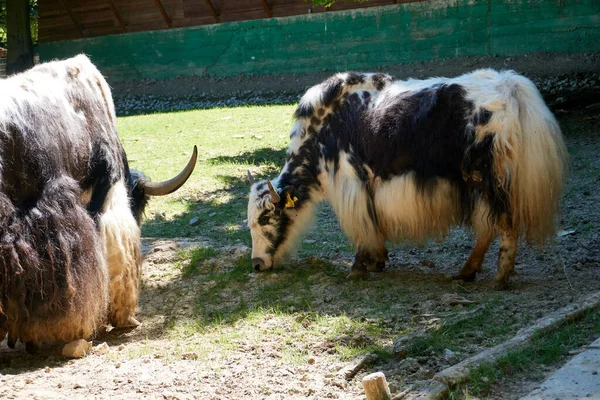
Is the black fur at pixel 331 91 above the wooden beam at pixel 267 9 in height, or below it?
below

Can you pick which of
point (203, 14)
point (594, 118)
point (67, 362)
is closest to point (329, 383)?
point (67, 362)

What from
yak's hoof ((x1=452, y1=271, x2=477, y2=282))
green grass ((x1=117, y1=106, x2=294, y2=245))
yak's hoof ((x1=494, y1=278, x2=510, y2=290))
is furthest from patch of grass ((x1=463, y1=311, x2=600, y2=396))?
green grass ((x1=117, y1=106, x2=294, y2=245))

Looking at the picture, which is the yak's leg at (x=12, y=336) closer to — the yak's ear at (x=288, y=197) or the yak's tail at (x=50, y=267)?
the yak's tail at (x=50, y=267)

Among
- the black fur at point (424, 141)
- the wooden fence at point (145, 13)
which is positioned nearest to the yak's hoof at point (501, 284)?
the black fur at point (424, 141)

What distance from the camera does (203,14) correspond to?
2033 centimetres

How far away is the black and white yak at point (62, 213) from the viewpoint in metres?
4.53

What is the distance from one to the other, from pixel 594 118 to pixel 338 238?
5040mm

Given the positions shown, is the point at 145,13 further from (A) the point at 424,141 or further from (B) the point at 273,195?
(A) the point at 424,141

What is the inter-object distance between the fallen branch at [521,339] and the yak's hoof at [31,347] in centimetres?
256

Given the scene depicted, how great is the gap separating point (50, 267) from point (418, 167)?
8.21 ft

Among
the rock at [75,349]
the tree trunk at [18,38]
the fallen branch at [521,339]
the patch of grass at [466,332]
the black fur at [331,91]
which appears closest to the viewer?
the fallen branch at [521,339]

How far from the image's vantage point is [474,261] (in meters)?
5.55

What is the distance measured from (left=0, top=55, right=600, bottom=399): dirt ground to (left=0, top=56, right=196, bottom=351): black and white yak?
0.28 m

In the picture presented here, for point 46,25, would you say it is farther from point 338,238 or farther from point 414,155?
point 414,155
